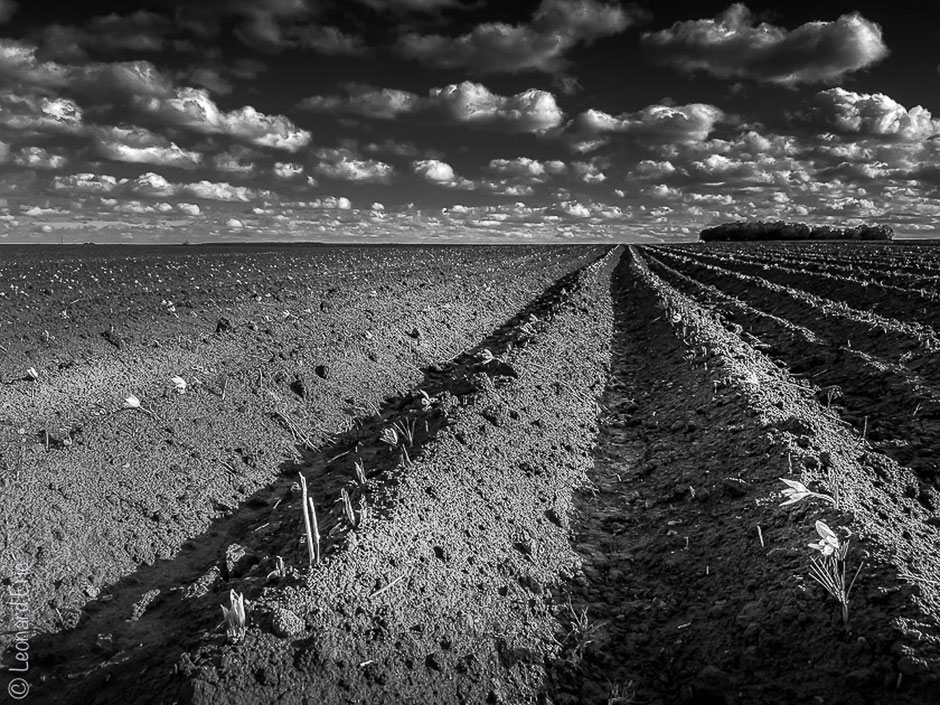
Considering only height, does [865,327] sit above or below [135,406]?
above

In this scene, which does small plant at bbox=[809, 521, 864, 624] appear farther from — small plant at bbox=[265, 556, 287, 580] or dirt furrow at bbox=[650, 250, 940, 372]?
dirt furrow at bbox=[650, 250, 940, 372]

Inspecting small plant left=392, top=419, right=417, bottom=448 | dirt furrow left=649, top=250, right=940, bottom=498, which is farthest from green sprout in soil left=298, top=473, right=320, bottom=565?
dirt furrow left=649, top=250, right=940, bottom=498

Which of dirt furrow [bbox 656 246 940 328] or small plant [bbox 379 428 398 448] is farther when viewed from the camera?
dirt furrow [bbox 656 246 940 328]

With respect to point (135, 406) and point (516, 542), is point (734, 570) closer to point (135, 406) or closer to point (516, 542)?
point (516, 542)

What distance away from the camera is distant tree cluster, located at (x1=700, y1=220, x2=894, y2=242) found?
9419cm

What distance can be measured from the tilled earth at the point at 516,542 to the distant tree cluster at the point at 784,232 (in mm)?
105088

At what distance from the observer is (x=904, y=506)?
363 cm

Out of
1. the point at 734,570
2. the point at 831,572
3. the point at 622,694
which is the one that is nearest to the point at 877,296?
the point at 734,570

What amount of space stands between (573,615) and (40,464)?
3686mm

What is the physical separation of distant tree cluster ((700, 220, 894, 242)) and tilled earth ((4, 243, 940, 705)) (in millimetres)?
105088

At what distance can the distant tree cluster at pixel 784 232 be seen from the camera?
309 feet

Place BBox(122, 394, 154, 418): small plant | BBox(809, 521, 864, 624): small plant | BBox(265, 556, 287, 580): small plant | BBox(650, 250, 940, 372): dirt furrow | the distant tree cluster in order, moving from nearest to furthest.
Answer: BBox(809, 521, 864, 624): small plant < BBox(265, 556, 287, 580): small plant < BBox(122, 394, 154, 418): small plant < BBox(650, 250, 940, 372): dirt furrow < the distant tree cluster

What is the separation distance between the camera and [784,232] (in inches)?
4104

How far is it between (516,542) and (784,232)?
11696 cm
